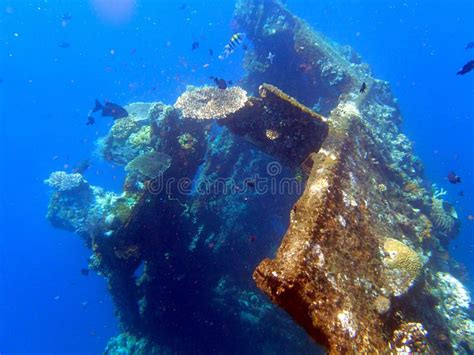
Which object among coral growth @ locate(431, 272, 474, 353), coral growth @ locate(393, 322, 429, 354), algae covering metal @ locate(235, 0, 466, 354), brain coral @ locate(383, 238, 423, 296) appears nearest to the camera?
algae covering metal @ locate(235, 0, 466, 354)

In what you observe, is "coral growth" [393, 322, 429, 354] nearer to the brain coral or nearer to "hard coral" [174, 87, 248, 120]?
the brain coral

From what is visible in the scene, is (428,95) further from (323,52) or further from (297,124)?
(297,124)

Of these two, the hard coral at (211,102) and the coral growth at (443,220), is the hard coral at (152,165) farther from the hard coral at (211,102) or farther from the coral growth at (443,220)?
the coral growth at (443,220)

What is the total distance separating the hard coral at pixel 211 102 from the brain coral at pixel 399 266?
4.80 meters

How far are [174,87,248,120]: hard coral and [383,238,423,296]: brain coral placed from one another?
4.80 m

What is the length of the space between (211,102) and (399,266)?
6.33 m

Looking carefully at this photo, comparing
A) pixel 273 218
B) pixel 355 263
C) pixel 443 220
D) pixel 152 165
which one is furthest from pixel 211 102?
pixel 443 220

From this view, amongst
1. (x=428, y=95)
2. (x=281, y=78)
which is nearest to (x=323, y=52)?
(x=281, y=78)

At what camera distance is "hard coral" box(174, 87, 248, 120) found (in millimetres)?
8070

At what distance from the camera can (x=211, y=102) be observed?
8844 millimetres

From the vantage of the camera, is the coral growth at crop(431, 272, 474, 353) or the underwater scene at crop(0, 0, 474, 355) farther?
the coral growth at crop(431, 272, 474, 353)

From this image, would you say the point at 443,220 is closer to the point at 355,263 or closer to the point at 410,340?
the point at 410,340

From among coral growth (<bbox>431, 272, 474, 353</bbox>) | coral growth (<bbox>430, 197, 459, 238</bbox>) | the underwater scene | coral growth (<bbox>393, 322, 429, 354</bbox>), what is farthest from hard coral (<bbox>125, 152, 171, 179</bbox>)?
coral growth (<bbox>430, 197, 459, 238</bbox>)

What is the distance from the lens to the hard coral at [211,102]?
318 inches
